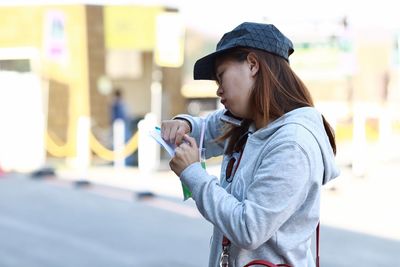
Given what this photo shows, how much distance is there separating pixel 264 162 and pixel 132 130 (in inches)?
608

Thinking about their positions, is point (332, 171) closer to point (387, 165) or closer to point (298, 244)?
point (298, 244)

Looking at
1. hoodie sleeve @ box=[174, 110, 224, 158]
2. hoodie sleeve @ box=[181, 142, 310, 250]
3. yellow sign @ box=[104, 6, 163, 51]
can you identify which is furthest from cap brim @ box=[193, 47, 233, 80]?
yellow sign @ box=[104, 6, 163, 51]

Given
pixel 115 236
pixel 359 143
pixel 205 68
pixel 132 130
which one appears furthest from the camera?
pixel 132 130

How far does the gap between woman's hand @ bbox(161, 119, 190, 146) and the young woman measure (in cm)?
10

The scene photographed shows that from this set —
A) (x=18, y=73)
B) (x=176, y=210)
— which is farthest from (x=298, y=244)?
(x=18, y=73)

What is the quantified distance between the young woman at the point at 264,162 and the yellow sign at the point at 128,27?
16.4 metres

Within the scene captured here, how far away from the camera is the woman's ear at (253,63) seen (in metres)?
1.98

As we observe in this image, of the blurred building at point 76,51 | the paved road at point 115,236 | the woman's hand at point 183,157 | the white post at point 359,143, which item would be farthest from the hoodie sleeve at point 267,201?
the blurred building at point 76,51

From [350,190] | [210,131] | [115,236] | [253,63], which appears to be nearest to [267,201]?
[253,63]

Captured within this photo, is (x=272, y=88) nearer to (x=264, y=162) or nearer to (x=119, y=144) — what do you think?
(x=264, y=162)

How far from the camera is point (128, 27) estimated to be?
1839cm

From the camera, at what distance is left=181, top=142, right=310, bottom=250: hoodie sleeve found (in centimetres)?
188

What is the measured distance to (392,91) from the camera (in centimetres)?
2356

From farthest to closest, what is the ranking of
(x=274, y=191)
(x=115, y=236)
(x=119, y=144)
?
(x=119, y=144), (x=115, y=236), (x=274, y=191)
